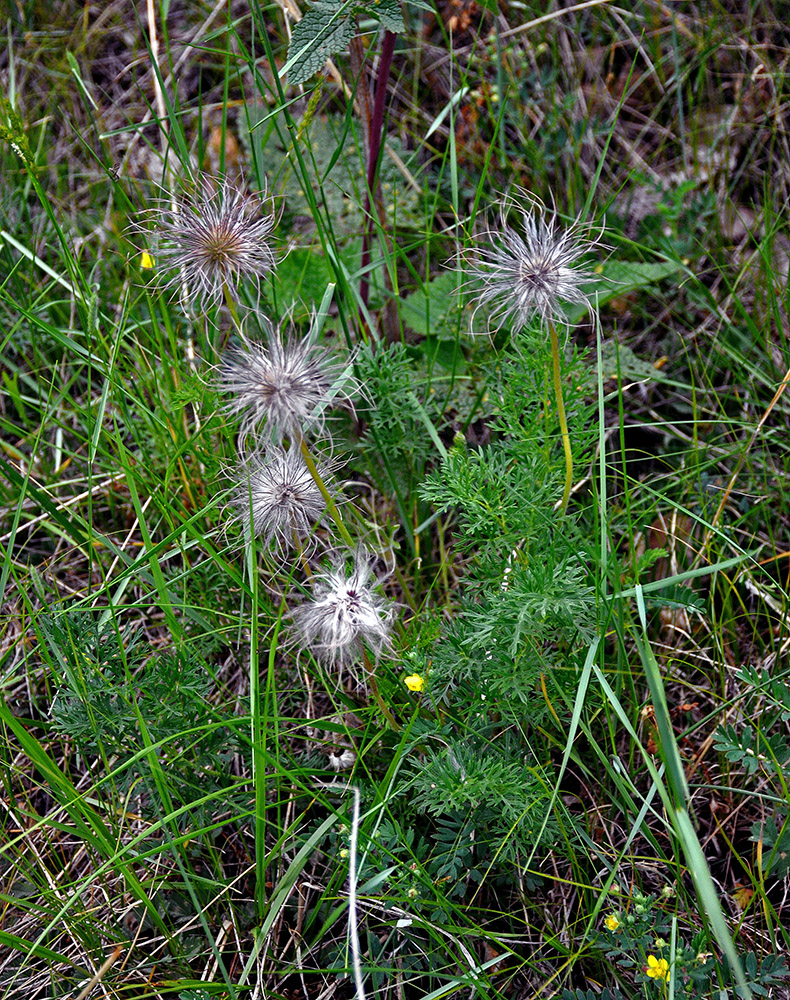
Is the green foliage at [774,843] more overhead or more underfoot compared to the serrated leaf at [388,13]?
more underfoot

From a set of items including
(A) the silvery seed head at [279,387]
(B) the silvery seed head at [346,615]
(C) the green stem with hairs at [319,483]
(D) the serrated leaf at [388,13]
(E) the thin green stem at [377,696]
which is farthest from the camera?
(D) the serrated leaf at [388,13]

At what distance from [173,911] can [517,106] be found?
2.82 meters

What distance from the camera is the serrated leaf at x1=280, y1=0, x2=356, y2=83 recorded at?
1.97 meters

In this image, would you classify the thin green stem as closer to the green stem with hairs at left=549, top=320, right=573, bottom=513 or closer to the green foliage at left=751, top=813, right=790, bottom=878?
the green stem with hairs at left=549, top=320, right=573, bottom=513

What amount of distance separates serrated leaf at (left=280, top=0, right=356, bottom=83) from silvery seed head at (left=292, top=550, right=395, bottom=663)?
1092 mm

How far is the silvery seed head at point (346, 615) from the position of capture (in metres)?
1.70

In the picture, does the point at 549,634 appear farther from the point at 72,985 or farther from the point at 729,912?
the point at 72,985

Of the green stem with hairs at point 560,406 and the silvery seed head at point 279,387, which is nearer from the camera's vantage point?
the silvery seed head at point 279,387

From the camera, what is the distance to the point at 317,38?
78.1 inches

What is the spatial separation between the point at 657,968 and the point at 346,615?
861 millimetres

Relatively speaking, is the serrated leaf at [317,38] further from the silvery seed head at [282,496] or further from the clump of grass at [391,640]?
the silvery seed head at [282,496]

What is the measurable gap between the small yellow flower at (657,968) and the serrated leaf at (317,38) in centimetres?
194

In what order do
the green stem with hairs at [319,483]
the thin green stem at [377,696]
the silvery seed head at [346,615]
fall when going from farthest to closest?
the thin green stem at [377,696], the silvery seed head at [346,615], the green stem with hairs at [319,483]

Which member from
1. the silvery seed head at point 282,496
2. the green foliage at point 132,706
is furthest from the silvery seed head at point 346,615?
the green foliage at point 132,706
